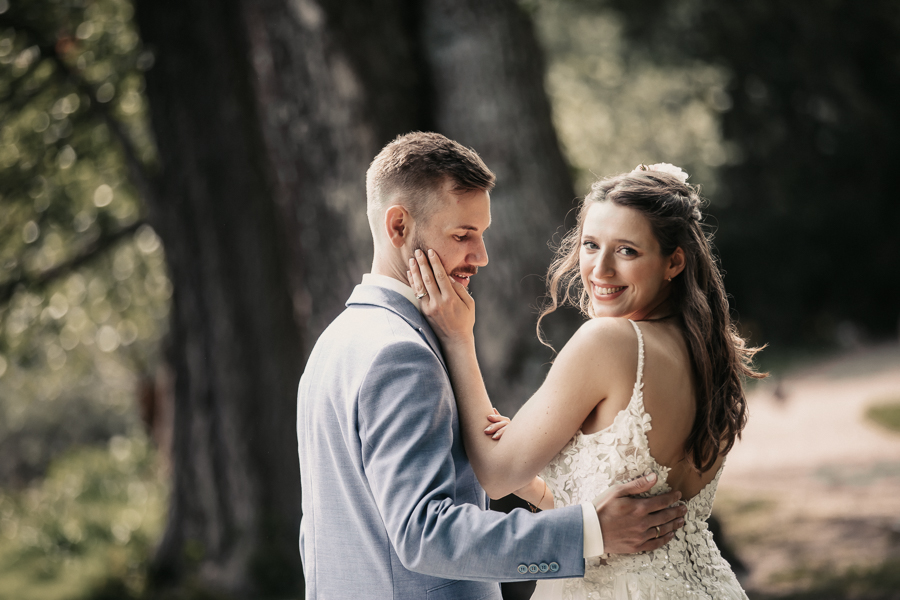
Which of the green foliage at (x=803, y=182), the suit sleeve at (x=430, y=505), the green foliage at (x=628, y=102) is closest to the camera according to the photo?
the suit sleeve at (x=430, y=505)

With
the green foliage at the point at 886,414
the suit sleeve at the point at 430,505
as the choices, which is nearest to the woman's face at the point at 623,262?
the suit sleeve at the point at 430,505

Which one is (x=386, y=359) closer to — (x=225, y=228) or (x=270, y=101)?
(x=270, y=101)

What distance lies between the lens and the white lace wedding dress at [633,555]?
230cm

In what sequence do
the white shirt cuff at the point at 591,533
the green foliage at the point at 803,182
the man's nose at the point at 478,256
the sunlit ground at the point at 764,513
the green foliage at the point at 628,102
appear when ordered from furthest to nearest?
the green foliage at the point at 628,102 < the green foliage at the point at 803,182 < the sunlit ground at the point at 764,513 < the man's nose at the point at 478,256 < the white shirt cuff at the point at 591,533

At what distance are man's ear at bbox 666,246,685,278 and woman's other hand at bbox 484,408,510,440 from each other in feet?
2.14

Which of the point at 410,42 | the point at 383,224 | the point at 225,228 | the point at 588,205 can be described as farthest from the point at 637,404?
the point at 225,228

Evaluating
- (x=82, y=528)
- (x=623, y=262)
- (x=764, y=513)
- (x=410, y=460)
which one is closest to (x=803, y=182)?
(x=764, y=513)

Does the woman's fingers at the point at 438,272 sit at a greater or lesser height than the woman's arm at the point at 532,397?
greater

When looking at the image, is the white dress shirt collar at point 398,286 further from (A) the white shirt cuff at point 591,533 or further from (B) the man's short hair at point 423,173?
(A) the white shirt cuff at point 591,533

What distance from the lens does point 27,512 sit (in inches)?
408

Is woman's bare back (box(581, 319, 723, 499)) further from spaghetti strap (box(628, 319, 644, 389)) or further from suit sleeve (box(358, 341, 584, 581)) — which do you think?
suit sleeve (box(358, 341, 584, 581))

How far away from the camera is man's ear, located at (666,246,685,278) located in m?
2.46

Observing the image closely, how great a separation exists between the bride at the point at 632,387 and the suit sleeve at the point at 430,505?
0.83 ft

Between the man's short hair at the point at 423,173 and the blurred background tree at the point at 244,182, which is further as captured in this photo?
the blurred background tree at the point at 244,182
